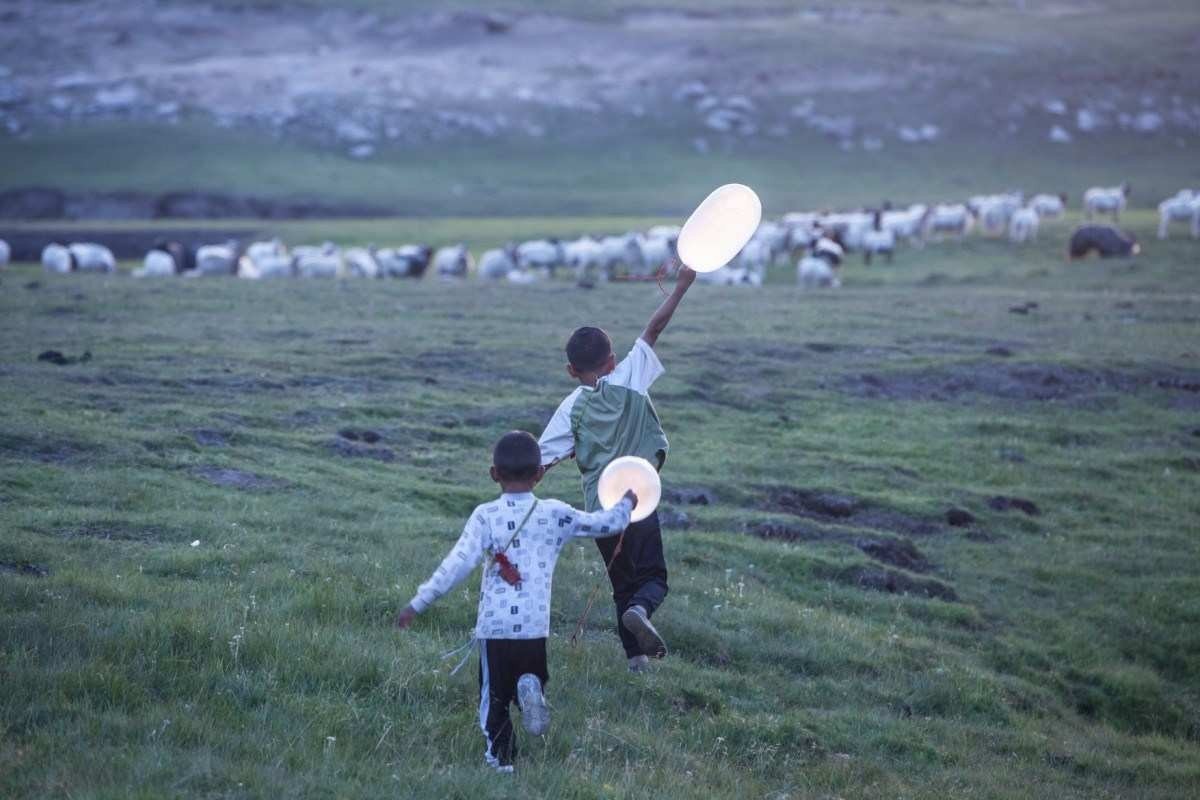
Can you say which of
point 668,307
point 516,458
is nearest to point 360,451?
point 668,307

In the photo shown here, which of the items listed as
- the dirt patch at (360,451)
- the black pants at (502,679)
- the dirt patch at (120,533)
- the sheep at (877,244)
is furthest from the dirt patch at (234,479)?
the sheep at (877,244)

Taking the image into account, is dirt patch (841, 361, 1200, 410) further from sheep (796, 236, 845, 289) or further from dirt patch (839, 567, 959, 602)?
sheep (796, 236, 845, 289)

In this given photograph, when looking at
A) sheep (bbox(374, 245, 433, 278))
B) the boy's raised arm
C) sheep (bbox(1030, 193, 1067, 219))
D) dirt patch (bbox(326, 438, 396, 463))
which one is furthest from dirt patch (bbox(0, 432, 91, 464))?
sheep (bbox(1030, 193, 1067, 219))

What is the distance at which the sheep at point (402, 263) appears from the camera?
37.8 m

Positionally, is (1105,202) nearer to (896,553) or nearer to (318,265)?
(318,265)

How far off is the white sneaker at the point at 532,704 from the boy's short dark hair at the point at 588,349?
2.22 m

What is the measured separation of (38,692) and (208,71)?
83.5 m

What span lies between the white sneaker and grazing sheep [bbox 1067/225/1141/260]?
35.6 meters

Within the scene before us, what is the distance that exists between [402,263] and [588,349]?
29944 millimetres

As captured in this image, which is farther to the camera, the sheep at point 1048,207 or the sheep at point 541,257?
the sheep at point 1048,207

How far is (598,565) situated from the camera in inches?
Result: 453

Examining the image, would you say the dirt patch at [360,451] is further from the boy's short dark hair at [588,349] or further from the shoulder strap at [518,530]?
the shoulder strap at [518,530]

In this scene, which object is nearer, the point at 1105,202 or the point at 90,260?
the point at 90,260

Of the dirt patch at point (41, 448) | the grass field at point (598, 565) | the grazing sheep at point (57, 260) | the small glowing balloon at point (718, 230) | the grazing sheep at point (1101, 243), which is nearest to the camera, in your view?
the grass field at point (598, 565)
